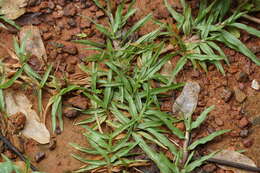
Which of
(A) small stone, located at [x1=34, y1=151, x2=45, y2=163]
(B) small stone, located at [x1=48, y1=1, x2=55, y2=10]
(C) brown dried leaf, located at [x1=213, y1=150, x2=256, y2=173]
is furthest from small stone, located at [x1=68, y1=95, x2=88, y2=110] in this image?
(C) brown dried leaf, located at [x1=213, y1=150, x2=256, y2=173]

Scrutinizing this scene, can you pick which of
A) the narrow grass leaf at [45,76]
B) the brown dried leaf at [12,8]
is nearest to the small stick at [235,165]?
the narrow grass leaf at [45,76]

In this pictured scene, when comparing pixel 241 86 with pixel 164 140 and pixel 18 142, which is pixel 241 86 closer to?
pixel 164 140

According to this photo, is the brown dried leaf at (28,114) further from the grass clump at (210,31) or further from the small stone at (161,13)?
the small stone at (161,13)

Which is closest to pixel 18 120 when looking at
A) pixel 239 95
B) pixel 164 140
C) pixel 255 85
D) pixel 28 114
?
pixel 28 114

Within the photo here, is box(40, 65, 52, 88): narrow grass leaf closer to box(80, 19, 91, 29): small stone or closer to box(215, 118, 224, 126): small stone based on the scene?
box(80, 19, 91, 29): small stone

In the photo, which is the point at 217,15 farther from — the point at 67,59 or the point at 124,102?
the point at 67,59
